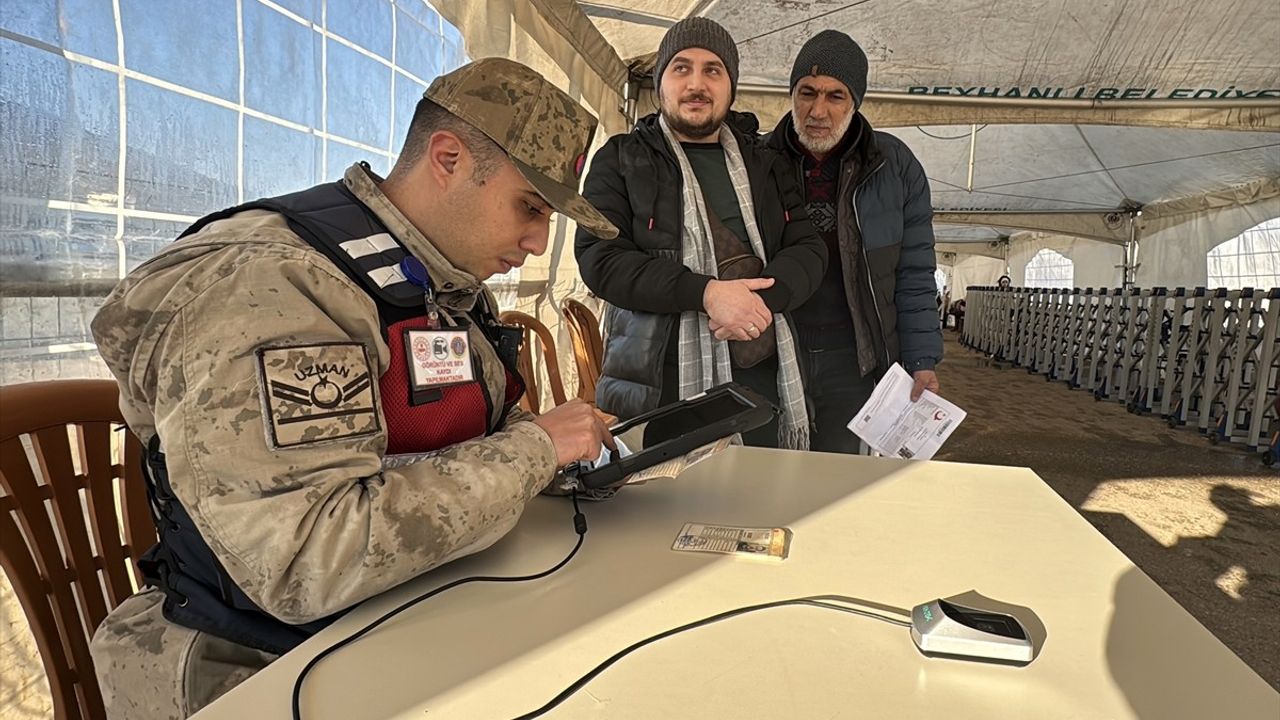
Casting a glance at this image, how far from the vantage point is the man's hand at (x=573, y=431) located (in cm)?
87

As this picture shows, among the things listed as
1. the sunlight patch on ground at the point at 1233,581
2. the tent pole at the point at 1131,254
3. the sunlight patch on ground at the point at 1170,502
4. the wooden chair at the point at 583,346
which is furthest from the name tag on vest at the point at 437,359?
the tent pole at the point at 1131,254

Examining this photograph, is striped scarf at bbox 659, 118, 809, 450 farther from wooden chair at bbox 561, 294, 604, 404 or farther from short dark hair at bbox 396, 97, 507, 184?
wooden chair at bbox 561, 294, 604, 404

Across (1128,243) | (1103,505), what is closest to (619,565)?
(1103,505)

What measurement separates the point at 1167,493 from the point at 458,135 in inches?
179

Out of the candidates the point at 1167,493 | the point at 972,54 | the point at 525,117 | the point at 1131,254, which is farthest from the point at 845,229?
the point at 1131,254

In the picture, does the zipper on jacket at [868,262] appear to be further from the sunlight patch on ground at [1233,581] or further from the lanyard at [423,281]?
the sunlight patch on ground at [1233,581]

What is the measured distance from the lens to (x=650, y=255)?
Result: 157 centimetres

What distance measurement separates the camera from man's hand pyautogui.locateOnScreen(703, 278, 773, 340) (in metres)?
1.39

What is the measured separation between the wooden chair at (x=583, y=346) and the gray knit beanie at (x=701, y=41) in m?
1.74

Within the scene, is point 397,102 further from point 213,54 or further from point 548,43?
point 548,43

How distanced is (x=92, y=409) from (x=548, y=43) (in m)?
2.49

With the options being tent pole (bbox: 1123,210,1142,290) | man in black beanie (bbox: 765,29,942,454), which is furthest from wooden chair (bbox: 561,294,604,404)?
tent pole (bbox: 1123,210,1142,290)

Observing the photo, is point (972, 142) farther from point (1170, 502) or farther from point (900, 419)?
point (900, 419)

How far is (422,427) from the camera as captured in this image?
834 millimetres
